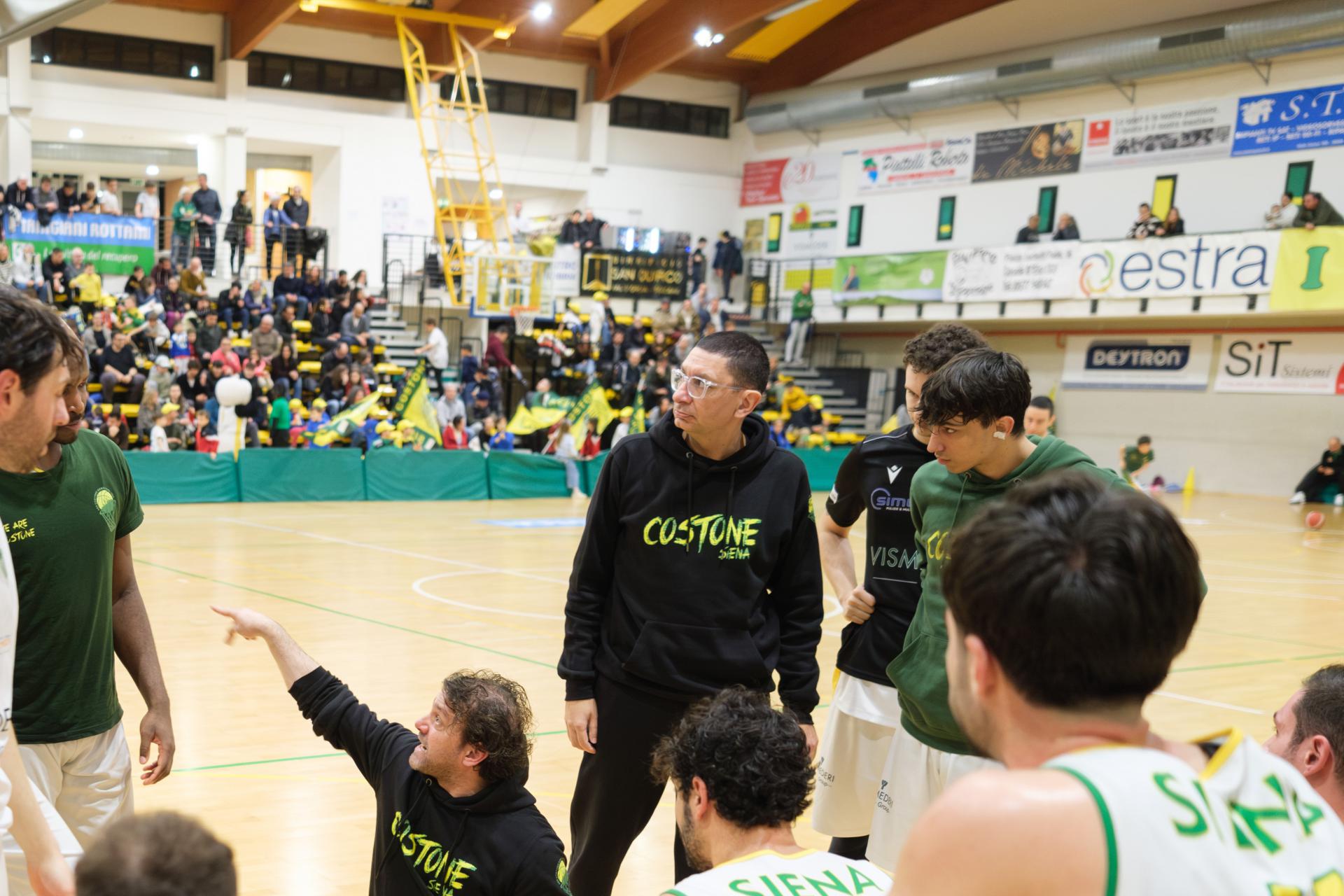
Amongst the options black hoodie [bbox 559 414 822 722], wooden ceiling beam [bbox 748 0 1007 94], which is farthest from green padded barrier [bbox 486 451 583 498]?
black hoodie [bbox 559 414 822 722]

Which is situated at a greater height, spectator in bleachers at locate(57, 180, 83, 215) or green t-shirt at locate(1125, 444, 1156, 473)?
spectator in bleachers at locate(57, 180, 83, 215)

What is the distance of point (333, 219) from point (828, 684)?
2265 cm

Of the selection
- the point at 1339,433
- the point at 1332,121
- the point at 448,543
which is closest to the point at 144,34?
the point at 448,543

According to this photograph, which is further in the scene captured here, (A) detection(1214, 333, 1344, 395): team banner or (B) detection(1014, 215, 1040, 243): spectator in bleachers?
(B) detection(1014, 215, 1040, 243): spectator in bleachers

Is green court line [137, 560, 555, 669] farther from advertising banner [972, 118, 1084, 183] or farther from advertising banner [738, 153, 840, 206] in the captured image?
advertising banner [738, 153, 840, 206]

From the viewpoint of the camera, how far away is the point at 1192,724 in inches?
300

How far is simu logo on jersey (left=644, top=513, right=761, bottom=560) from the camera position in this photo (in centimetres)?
373

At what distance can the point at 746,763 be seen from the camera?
2354 millimetres

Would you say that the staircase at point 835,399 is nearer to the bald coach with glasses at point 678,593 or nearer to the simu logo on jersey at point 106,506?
the bald coach with glasses at point 678,593

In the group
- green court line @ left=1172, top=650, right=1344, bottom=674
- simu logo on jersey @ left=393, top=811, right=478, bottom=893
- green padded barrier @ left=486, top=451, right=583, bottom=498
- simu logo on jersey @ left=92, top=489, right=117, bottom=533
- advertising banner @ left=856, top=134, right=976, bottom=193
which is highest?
advertising banner @ left=856, top=134, right=976, bottom=193

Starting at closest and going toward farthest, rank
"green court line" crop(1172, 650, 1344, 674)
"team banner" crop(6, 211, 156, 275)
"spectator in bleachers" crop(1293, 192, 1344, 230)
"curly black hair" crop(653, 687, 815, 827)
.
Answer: "curly black hair" crop(653, 687, 815, 827) < "green court line" crop(1172, 650, 1344, 674) < "team banner" crop(6, 211, 156, 275) < "spectator in bleachers" crop(1293, 192, 1344, 230)

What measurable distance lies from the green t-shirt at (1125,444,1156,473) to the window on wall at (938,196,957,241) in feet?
22.3

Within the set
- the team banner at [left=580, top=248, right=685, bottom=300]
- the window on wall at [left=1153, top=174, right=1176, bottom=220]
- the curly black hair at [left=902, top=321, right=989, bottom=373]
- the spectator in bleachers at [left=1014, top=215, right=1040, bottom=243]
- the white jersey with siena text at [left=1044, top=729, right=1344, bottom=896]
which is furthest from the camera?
the team banner at [left=580, top=248, right=685, bottom=300]

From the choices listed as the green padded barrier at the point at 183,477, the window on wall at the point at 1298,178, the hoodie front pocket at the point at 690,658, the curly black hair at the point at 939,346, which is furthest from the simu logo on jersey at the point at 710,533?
the window on wall at the point at 1298,178
